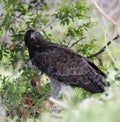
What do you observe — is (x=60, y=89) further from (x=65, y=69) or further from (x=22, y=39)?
(x=22, y=39)


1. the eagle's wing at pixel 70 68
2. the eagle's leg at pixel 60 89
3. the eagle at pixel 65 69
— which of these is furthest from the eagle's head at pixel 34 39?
the eagle's leg at pixel 60 89

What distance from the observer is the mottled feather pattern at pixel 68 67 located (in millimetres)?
7793

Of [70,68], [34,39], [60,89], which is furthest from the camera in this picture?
[34,39]

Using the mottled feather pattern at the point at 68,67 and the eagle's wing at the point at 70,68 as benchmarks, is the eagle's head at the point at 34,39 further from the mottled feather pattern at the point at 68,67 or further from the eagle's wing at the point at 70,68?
the eagle's wing at the point at 70,68

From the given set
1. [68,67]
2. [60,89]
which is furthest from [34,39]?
[60,89]

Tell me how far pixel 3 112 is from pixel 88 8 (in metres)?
2.64

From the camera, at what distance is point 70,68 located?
8016 millimetres

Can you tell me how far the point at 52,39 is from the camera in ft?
29.8

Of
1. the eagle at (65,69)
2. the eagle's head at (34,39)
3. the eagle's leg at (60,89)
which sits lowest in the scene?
the eagle's leg at (60,89)

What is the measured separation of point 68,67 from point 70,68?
0.04 meters

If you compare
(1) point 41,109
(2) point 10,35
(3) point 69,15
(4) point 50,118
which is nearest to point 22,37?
(2) point 10,35

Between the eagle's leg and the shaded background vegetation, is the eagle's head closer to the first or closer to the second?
Result: the shaded background vegetation

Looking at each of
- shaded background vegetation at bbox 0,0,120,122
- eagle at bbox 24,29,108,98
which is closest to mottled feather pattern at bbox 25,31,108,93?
eagle at bbox 24,29,108,98

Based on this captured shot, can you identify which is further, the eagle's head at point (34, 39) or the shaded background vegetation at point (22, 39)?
the eagle's head at point (34, 39)
